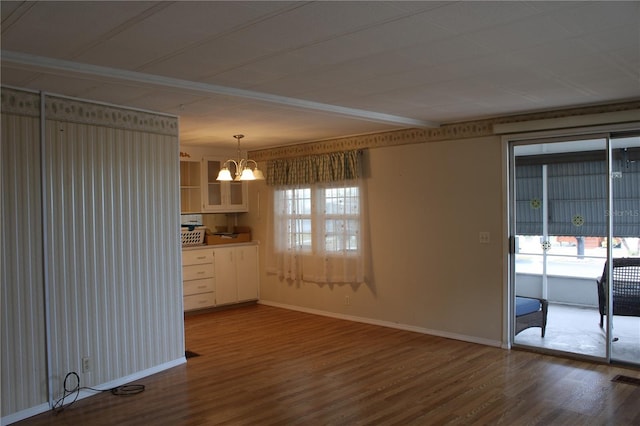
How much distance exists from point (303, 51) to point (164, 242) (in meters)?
2.51

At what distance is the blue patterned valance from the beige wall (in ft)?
0.71

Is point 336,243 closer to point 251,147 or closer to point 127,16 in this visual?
point 251,147

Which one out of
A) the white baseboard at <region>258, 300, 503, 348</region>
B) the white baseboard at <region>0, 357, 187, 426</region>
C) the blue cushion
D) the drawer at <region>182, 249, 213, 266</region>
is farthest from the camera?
the drawer at <region>182, 249, 213, 266</region>

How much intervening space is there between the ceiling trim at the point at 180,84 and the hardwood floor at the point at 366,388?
7.53 ft

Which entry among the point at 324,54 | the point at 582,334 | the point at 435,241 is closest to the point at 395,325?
the point at 435,241

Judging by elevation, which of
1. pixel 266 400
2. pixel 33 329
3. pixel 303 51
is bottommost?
pixel 266 400

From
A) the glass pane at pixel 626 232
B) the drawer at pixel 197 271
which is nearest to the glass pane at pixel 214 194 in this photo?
the drawer at pixel 197 271

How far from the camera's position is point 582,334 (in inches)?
203

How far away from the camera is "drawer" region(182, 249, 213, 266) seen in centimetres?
698

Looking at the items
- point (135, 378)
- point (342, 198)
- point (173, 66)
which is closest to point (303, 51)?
point (173, 66)

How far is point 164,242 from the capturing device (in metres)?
4.77

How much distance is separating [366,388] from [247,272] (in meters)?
3.84

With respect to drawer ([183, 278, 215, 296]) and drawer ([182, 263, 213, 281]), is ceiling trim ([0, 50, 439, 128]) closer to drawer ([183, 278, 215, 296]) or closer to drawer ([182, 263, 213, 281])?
drawer ([182, 263, 213, 281])

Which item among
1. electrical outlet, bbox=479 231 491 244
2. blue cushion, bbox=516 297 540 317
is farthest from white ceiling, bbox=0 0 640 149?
blue cushion, bbox=516 297 540 317
